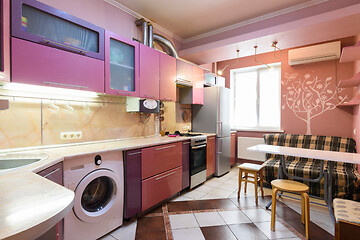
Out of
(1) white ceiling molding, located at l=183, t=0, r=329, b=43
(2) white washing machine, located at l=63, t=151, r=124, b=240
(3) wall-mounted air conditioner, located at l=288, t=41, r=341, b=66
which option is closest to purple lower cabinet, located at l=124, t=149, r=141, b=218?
(2) white washing machine, located at l=63, t=151, r=124, b=240

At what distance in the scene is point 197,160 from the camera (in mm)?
3045

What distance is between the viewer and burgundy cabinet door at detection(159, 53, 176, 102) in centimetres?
273

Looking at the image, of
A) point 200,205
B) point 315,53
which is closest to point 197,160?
point 200,205

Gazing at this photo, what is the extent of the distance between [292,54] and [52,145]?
4364 millimetres

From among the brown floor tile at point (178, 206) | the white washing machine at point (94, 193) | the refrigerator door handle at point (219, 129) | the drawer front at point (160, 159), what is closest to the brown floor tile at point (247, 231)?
the brown floor tile at point (178, 206)

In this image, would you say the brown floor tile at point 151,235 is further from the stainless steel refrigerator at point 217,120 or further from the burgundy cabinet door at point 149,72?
the stainless steel refrigerator at point 217,120

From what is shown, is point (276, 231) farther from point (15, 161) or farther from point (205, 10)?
point (205, 10)

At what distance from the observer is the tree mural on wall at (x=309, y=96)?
11.3 ft

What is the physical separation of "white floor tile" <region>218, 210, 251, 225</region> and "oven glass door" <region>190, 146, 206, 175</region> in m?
0.83

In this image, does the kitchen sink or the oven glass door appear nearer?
the kitchen sink

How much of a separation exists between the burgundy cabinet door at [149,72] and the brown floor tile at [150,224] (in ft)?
5.07

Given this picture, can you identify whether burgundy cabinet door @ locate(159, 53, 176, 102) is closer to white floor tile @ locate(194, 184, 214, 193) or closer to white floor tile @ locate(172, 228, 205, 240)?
white floor tile @ locate(194, 184, 214, 193)

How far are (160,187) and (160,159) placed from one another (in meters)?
0.37

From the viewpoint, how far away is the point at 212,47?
3.28 metres
